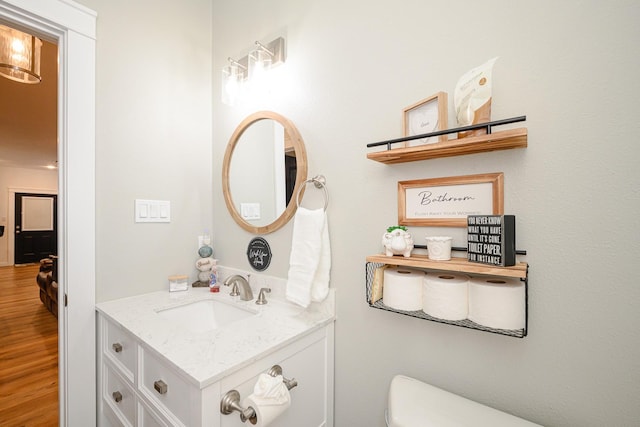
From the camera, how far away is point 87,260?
1268 mm

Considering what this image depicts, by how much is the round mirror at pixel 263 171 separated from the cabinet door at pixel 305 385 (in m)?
0.58

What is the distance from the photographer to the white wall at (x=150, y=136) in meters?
1.34

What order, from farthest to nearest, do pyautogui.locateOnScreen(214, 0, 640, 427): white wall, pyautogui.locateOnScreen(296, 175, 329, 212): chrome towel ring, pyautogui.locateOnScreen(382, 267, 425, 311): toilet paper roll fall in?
pyautogui.locateOnScreen(296, 175, 329, 212): chrome towel ring, pyautogui.locateOnScreen(382, 267, 425, 311): toilet paper roll, pyautogui.locateOnScreen(214, 0, 640, 427): white wall

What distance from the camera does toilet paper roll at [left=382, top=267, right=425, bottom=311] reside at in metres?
→ 0.88

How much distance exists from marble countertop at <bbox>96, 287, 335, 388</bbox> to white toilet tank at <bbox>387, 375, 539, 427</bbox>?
0.38m

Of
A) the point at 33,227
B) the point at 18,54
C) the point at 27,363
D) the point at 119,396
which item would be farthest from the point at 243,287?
the point at 33,227

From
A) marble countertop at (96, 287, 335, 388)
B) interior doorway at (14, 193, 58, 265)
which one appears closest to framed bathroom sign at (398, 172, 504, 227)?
marble countertop at (96, 287, 335, 388)

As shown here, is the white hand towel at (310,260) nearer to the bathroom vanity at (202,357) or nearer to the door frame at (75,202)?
the bathroom vanity at (202,357)

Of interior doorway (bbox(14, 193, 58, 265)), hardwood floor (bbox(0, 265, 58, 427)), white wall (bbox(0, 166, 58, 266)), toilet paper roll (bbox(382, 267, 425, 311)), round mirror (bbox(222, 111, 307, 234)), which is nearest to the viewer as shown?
toilet paper roll (bbox(382, 267, 425, 311))

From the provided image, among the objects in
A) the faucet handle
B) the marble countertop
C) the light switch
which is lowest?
the marble countertop

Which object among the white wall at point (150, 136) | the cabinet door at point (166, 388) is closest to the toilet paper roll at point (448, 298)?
the cabinet door at point (166, 388)

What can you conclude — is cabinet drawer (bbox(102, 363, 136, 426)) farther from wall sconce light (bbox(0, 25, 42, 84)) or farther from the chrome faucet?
wall sconce light (bbox(0, 25, 42, 84))

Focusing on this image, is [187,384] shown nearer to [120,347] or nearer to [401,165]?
[120,347]

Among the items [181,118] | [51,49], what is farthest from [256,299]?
[51,49]
